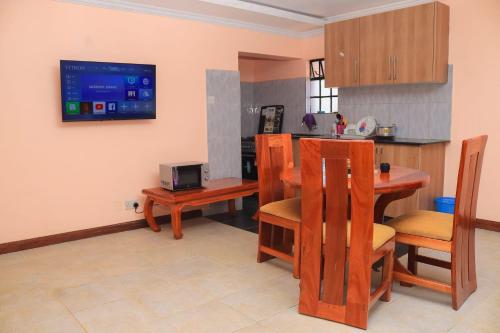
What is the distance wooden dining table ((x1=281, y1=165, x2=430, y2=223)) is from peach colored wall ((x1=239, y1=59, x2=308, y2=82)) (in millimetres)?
3102

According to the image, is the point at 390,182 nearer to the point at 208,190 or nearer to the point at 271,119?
the point at 208,190

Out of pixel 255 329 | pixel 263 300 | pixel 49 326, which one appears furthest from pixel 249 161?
pixel 49 326

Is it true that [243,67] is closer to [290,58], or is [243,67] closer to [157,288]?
[290,58]

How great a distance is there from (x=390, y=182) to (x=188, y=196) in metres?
2.15

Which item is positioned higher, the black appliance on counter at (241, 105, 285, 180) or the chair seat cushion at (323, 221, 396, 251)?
the black appliance on counter at (241, 105, 285, 180)

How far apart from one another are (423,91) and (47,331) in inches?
167

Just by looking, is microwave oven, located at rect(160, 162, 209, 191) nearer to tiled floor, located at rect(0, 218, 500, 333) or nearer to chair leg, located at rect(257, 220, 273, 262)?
tiled floor, located at rect(0, 218, 500, 333)

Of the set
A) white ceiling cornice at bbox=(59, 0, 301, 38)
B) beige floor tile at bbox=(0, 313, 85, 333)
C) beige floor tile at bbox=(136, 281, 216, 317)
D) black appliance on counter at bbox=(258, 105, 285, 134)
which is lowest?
beige floor tile at bbox=(0, 313, 85, 333)

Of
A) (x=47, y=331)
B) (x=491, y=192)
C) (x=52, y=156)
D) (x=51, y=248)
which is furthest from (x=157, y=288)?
(x=491, y=192)

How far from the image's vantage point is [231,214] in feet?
17.5

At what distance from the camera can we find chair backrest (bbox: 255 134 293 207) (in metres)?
3.56

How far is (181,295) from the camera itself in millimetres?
3008

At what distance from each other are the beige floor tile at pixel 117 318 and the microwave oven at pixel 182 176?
67.4 inches

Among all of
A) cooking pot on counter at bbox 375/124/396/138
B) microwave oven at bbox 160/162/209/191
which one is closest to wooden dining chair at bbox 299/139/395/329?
microwave oven at bbox 160/162/209/191
